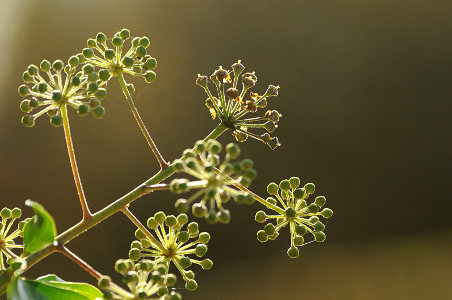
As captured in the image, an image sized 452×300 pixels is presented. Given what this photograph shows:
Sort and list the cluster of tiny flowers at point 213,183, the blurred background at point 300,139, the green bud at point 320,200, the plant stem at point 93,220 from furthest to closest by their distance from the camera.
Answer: the blurred background at point 300,139 < the green bud at point 320,200 < the plant stem at point 93,220 < the cluster of tiny flowers at point 213,183

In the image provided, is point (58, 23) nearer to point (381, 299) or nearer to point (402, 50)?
point (402, 50)

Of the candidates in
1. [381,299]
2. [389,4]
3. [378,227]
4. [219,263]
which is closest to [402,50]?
[389,4]

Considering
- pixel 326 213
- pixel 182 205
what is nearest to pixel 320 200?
pixel 326 213

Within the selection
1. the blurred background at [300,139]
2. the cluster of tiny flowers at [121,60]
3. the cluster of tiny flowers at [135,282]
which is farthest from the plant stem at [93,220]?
the blurred background at [300,139]

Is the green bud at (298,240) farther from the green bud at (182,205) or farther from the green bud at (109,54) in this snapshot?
the green bud at (109,54)

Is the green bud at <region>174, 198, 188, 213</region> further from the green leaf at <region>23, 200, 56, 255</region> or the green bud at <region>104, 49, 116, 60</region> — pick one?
the green bud at <region>104, 49, 116, 60</region>

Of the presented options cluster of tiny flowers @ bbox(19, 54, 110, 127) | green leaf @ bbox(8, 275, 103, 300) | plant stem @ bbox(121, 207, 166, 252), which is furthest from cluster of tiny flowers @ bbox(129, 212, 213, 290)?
cluster of tiny flowers @ bbox(19, 54, 110, 127)

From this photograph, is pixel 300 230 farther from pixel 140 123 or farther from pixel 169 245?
pixel 140 123
